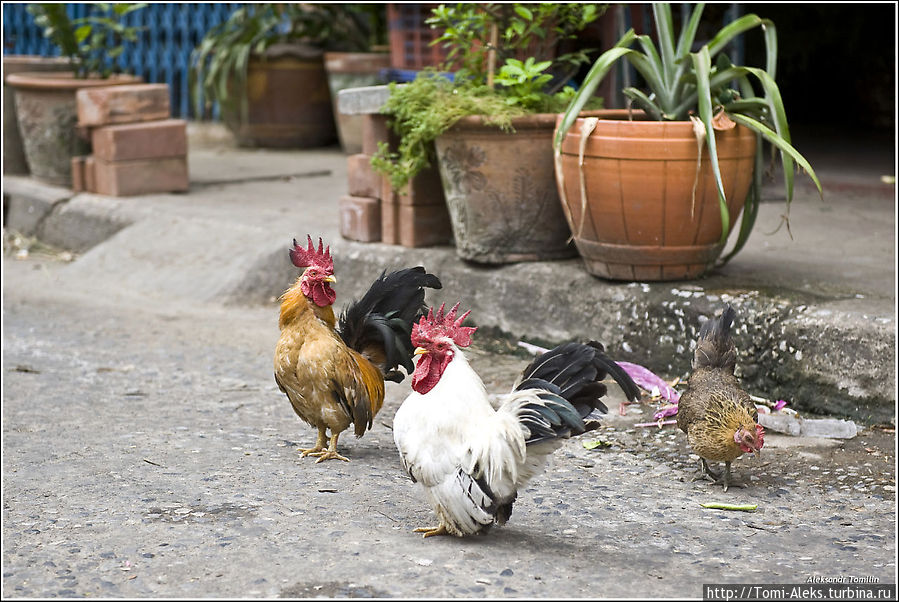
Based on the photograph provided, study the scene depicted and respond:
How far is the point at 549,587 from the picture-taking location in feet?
9.52

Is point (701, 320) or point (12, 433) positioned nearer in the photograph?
point (12, 433)

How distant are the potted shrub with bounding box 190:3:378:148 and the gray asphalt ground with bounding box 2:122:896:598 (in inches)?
146

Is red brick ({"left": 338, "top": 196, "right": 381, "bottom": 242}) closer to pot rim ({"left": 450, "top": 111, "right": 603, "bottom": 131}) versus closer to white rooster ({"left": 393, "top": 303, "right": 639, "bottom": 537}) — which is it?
pot rim ({"left": 450, "top": 111, "right": 603, "bottom": 131})

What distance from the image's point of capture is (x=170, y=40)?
11.9m

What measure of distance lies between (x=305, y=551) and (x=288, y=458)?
0.95m

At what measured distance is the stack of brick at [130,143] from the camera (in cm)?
822

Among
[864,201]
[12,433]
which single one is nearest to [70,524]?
[12,433]

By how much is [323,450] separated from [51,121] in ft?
18.7

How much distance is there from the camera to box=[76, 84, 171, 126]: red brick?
26.9ft

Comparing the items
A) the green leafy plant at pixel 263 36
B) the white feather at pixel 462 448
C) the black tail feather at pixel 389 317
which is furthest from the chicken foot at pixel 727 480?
the green leafy plant at pixel 263 36

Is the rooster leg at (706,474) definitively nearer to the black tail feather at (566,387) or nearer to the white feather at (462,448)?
the black tail feather at (566,387)

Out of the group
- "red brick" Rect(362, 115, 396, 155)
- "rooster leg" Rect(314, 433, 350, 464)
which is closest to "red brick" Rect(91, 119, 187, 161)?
"red brick" Rect(362, 115, 396, 155)

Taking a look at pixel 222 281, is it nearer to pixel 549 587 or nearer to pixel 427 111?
pixel 427 111

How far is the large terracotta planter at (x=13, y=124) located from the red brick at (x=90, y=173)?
4.05 ft
